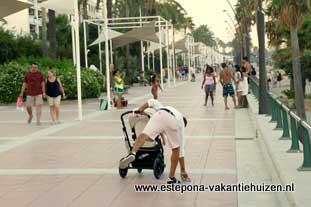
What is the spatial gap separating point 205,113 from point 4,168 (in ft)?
35.8

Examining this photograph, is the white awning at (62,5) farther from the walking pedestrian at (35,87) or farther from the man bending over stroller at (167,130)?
the man bending over stroller at (167,130)

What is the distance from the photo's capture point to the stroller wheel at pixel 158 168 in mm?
8773

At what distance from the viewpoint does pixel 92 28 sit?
51.1 meters

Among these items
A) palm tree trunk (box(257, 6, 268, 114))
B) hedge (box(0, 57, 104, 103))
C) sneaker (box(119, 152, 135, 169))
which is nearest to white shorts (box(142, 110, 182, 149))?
sneaker (box(119, 152, 135, 169))

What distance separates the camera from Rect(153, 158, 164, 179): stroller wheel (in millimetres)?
8773

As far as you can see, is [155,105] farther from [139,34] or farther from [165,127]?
[139,34]

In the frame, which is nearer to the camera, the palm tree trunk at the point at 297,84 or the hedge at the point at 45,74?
the palm tree trunk at the point at 297,84

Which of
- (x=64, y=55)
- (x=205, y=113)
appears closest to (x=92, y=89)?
(x=205, y=113)

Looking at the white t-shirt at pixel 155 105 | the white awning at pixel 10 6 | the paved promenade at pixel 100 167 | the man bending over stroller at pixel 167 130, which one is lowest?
the paved promenade at pixel 100 167

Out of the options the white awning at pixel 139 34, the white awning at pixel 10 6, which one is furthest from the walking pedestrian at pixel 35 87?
the white awning at pixel 139 34

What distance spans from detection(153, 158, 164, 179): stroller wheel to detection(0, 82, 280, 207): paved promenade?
8cm

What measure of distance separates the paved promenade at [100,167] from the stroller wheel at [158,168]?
0.08 meters

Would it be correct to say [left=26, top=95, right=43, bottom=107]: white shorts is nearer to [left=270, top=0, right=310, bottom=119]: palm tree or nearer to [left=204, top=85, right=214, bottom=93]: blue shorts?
[left=270, top=0, right=310, bottom=119]: palm tree

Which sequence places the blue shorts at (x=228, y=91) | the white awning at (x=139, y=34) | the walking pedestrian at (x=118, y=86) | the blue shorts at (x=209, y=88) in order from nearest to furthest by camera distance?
the blue shorts at (x=228, y=91)
the walking pedestrian at (x=118, y=86)
the blue shorts at (x=209, y=88)
the white awning at (x=139, y=34)
